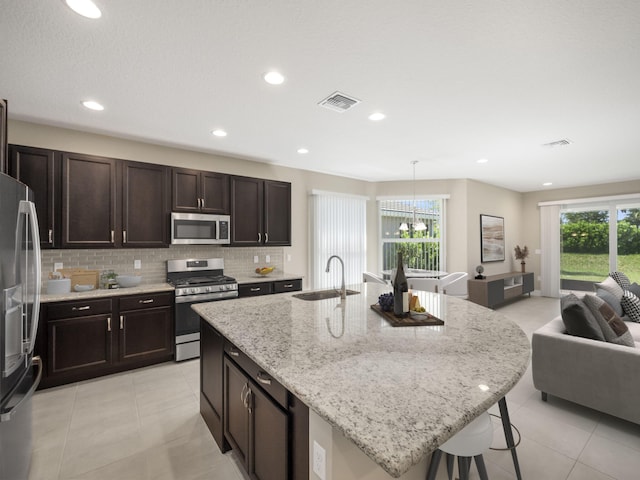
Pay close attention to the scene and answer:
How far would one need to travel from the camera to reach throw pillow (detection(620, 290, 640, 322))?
3418mm

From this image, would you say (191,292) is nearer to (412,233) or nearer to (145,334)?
(145,334)

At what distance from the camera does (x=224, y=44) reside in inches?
75.0

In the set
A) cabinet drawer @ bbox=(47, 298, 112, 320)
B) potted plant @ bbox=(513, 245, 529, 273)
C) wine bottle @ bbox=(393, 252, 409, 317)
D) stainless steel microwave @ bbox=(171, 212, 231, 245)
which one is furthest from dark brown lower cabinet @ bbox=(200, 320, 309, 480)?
potted plant @ bbox=(513, 245, 529, 273)

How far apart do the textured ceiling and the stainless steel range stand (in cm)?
163

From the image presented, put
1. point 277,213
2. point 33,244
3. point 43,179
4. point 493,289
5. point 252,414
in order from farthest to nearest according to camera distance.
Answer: point 493,289, point 277,213, point 43,179, point 33,244, point 252,414

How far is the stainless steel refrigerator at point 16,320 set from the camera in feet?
4.49

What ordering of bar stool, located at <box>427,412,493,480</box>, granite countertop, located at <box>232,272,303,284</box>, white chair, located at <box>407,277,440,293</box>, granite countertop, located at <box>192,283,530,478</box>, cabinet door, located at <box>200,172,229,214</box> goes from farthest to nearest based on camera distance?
white chair, located at <box>407,277,440,293</box> < granite countertop, located at <box>232,272,303,284</box> < cabinet door, located at <box>200,172,229,214</box> < bar stool, located at <box>427,412,493,480</box> < granite countertop, located at <box>192,283,530,478</box>

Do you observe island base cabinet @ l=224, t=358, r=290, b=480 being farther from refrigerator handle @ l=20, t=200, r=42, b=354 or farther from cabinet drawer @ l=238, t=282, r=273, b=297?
cabinet drawer @ l=238, t=282, r=273, b=297

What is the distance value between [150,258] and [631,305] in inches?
229

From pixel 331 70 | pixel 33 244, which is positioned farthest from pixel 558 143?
pixel 33 244

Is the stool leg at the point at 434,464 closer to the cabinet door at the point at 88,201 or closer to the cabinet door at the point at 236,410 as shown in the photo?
the cabinet door at the point at 236,410

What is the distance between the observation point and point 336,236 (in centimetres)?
557

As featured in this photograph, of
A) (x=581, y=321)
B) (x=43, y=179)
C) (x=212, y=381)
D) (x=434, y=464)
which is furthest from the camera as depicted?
(x=43, y=179)

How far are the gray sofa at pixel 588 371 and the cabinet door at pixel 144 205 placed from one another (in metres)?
4.07
